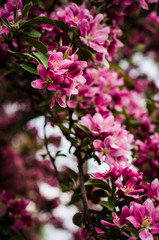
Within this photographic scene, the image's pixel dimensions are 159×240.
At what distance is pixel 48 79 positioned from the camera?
93cm

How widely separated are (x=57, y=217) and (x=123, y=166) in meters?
2.83

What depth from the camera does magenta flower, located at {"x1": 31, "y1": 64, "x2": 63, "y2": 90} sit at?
3.01 feet

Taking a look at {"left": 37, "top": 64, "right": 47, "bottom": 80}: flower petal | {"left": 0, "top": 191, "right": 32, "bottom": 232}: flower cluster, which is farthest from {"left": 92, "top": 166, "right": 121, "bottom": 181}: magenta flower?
{"left": 0, "top": 191, "right": 32, "bottom": 232}: flower cluster

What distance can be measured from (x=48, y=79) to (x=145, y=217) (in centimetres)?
61

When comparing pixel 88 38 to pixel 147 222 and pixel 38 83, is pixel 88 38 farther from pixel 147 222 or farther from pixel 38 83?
pixel 147 222

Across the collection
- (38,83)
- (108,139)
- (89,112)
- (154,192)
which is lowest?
(154,192)

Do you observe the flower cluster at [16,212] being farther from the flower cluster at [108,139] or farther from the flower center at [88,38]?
the flower center at [88,38]

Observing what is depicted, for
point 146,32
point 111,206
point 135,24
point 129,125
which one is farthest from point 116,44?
point 146,32

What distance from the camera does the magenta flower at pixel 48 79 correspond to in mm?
919

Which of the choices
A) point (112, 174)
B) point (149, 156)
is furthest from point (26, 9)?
point (149, 156)

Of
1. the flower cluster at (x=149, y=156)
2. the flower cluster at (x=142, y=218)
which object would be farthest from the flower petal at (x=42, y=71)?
the flower cluster at (x=149, y=156)

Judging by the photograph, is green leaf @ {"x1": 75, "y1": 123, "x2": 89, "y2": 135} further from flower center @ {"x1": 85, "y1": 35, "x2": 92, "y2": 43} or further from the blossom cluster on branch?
flower center @ {"x1": 85, "y1": 35, "x2": 92, "y2": 43}

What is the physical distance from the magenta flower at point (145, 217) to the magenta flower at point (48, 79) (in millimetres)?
517

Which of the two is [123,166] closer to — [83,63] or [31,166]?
[83,63]
